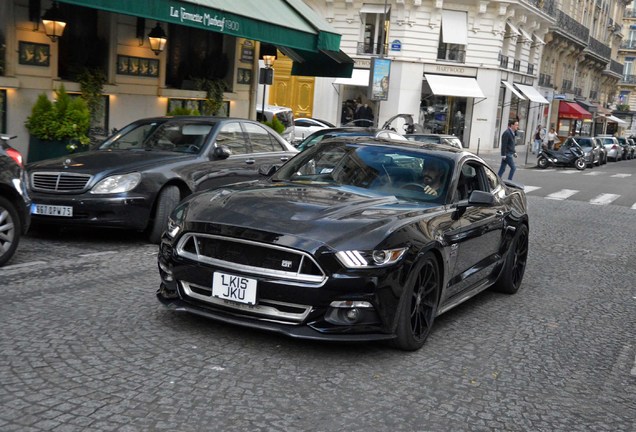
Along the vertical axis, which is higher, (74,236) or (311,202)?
(311,202)

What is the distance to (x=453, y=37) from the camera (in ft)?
130

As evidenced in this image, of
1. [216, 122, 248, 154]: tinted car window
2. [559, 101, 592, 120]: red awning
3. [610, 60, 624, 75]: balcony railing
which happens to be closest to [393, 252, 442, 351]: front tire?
[216, 122, 248, 154]: tinted car window

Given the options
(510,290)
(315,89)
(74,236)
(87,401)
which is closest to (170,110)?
(74,236)

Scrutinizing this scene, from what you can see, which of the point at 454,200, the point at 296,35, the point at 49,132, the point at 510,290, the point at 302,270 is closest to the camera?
the point at 302,270

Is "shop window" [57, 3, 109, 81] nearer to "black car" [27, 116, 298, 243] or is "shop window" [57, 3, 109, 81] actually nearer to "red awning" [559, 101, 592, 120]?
"black car" [27, 116, 298, 243]

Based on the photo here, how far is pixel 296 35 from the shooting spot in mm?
16781

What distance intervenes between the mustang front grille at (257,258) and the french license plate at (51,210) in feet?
11.5

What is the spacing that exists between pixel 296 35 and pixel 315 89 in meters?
23.9

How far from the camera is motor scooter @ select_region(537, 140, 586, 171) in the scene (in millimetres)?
36344

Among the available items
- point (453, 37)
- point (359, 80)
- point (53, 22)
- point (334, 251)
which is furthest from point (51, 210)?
point (453, 37)

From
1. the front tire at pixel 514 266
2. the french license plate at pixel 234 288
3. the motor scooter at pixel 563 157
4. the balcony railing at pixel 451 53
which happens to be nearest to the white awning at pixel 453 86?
the balcony railing at pixel 451 53

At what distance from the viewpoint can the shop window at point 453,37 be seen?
39625 millimetres

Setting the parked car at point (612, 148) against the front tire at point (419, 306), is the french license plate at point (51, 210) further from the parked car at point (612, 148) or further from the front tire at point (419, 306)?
the parked car at point (612, 148)

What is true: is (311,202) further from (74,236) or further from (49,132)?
(49,132)
